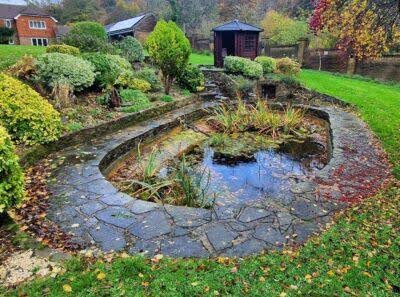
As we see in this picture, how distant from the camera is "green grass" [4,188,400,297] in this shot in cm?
260

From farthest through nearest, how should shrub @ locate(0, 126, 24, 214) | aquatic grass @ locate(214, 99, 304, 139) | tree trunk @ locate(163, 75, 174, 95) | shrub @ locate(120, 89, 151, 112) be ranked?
tree trunk @ locate(163, 75, 174, 95) → aquatic grass @ locate(214, 99, 304, 139) → shrub @ locate(120, 89, 151, 112) → shrub @ locate(0, 126, 24, 214)

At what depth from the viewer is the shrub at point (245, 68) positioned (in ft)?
46.5

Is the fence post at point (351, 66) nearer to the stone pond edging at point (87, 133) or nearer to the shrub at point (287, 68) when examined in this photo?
the shrub at point (287, 68)

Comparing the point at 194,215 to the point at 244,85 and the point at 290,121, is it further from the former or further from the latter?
the point at 244,85

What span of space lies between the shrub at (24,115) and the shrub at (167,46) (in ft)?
14.6

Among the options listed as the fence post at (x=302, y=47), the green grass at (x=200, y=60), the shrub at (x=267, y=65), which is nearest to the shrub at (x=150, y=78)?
the shrub at (x=267, y=65)

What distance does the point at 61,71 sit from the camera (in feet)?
24.8

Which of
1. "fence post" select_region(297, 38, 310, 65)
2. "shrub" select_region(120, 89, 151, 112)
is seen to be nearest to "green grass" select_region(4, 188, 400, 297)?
"shrub" select_region(120, 89, 151, 112)

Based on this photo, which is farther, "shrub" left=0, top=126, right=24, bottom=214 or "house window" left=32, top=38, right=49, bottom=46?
"house window" left=32, top=38, right=49, bottom=46

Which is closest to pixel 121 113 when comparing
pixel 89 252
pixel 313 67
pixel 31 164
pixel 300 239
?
pixel 31 164

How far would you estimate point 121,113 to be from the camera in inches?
305

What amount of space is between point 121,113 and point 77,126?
161 cm

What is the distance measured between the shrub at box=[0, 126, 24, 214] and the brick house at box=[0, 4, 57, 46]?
123 feet

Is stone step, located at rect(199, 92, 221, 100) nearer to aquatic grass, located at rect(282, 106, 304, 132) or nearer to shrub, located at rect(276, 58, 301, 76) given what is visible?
aquatic grass, located at rect(282, 106, 304, 132)
